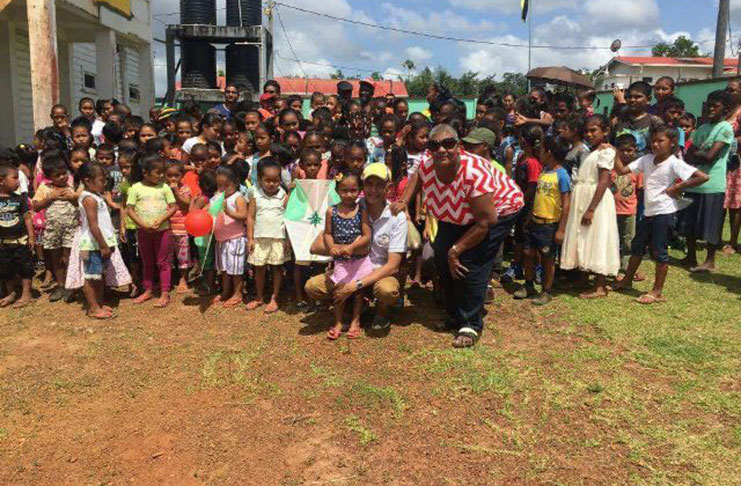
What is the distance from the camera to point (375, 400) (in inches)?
134

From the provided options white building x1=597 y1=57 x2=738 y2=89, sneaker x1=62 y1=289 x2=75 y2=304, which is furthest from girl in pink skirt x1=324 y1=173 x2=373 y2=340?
white building x1=597 y1=57 x2=738 y2=89

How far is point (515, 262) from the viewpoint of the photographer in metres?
5.82

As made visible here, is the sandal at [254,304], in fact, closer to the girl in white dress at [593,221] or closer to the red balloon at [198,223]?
the red balloon at [198,223]

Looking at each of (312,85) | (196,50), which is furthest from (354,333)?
(312,85)

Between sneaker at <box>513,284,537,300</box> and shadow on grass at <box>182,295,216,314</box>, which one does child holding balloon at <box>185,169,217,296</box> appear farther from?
sneaker at <box>513,284,537,300</box>

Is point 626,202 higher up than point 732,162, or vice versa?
point 732,162

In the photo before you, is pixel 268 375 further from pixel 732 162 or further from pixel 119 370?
pixel 732 162

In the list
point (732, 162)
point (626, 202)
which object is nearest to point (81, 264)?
point (626, 202)

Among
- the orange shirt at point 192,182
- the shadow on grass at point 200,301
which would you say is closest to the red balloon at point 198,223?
the orange shirt at point 192,182

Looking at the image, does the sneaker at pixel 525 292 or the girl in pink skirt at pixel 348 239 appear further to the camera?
the sneaker at pixel 525 292

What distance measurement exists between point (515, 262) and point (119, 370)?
153 inches

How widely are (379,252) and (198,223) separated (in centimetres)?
171

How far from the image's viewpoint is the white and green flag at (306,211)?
5.02m

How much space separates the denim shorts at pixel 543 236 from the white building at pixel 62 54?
7.45m
